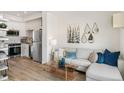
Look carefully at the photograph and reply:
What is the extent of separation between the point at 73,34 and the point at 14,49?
3.03 metres

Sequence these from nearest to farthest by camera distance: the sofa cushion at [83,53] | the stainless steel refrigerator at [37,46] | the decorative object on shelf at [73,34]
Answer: the sofa cushion at [83,53] < the decorative object on shelf at [73,34] < the stainless steel refrigerator at [37,46]

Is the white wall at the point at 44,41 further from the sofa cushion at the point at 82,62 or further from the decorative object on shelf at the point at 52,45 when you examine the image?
the sofa cushion at the point at 82,62

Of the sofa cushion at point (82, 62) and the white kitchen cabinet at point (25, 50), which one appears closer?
the sofa cushion at point (82, 62)

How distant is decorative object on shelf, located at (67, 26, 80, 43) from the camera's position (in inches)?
148

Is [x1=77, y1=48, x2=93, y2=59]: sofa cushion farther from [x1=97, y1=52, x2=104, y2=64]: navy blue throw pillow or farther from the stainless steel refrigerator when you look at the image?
the stainless steel refrigerator

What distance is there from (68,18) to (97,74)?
248cm

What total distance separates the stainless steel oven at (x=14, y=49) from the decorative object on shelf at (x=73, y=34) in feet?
9.02

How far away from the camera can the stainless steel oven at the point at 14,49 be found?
191 inches

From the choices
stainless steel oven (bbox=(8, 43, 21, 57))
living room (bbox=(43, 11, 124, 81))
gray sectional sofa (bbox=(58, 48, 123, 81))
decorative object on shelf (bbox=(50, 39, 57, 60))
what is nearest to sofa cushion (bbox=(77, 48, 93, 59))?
gray sectional sofa (bbox=(58, 48, 123, 81))

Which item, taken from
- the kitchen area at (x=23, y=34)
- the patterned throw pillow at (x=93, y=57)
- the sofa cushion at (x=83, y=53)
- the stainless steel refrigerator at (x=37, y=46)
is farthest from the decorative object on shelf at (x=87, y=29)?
the kitchen area at (x=23, y=34)
